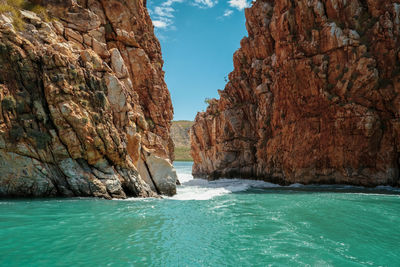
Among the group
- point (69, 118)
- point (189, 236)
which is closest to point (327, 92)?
point (189, 236)

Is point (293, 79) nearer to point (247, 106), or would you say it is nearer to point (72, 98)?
point (247, 106)

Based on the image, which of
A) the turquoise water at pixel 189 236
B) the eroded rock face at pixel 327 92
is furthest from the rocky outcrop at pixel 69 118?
the eroded rock face at pixel 327 92

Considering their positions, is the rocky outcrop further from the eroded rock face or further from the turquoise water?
the eroded rock face

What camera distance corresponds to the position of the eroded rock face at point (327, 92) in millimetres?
29031

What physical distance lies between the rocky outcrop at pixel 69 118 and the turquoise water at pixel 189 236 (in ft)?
7.87

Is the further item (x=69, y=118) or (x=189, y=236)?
(x=69, y=118)

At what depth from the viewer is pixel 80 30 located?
23359mm

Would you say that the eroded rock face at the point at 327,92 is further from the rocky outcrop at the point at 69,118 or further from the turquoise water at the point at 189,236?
the rocky outcrop at the point at 69,118

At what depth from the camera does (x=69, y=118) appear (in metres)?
17.8

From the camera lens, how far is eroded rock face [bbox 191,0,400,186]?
95.2ft

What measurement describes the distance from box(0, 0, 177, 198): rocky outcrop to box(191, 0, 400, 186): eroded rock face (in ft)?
67.5

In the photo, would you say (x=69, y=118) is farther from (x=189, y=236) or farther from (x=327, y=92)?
(x=327, y=92)

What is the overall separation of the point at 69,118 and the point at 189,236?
42.9 ft

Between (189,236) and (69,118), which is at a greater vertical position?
(69,118)
